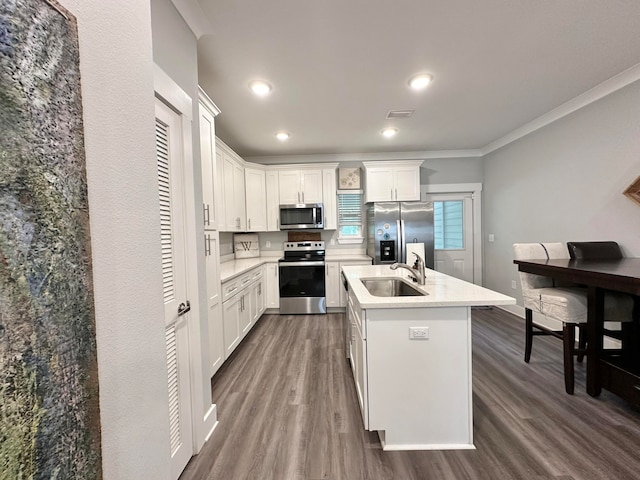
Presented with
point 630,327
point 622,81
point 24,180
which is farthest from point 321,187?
point 24,180

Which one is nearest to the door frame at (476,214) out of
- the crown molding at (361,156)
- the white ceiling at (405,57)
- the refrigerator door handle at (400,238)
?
the crown molding at (361,156)

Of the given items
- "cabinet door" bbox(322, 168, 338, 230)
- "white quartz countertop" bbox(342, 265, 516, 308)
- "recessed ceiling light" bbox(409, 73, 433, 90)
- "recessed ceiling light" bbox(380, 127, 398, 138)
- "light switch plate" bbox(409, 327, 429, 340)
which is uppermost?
"recessed ceiling light" bbox(380, 127, 398, 138)

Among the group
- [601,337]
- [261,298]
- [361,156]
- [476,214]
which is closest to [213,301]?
[261,298]

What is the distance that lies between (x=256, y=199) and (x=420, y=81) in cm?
278

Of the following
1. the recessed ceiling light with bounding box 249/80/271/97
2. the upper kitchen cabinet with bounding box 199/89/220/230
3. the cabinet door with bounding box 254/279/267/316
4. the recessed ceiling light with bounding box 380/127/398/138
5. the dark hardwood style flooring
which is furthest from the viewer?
the cabinet door with bounding box 254/279/267/316

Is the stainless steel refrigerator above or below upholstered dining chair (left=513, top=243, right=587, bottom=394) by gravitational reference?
above

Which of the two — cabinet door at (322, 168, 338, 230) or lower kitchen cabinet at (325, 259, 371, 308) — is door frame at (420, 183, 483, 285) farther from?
lower kitchen cabinet at (325, 259, 371, 308)

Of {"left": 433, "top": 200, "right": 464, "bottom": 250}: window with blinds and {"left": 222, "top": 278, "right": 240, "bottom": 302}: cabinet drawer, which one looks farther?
{"left": 433, "top": 200, "right": 464, "bottom": 250}: window with blinds

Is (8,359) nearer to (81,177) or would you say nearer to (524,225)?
(81,177)

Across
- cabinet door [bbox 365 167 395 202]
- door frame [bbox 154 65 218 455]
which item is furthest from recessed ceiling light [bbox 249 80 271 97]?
cabinet door [bbox 365 167 395 202]

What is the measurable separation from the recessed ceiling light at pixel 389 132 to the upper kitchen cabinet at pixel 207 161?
222cm

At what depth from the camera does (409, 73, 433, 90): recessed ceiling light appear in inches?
89.3

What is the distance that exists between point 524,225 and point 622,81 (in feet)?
5.67

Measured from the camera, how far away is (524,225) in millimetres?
3578
